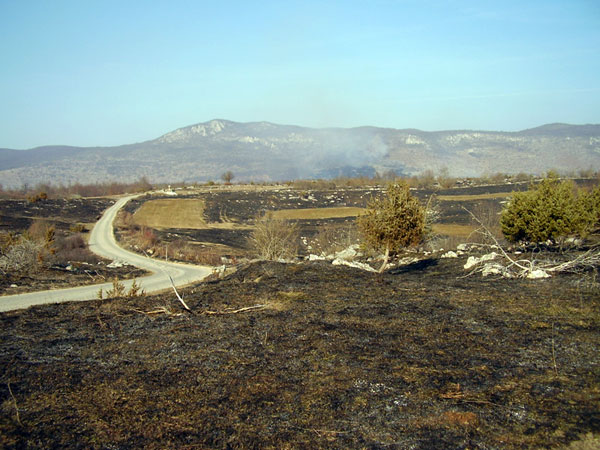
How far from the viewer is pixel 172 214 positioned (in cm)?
6188

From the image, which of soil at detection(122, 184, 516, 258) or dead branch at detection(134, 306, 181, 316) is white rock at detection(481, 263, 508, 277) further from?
soil at detection(122, 184, 516, 258)

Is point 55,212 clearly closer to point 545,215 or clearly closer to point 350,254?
point 350,254

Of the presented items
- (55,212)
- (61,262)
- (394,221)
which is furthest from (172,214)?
(394,221)

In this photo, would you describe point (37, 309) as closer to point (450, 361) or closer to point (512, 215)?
point (450, 361)

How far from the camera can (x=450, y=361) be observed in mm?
6906

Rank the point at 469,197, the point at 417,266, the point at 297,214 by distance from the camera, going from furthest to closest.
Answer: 1. the point at 469,197
2. the point at 297,214
3. the point at 417,266

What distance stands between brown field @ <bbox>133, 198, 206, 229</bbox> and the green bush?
4039 centimetres

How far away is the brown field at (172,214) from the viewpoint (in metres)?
55.2

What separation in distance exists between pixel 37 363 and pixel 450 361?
20.3ft

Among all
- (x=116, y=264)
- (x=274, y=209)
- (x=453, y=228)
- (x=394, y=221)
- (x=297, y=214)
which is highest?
(x=394, y=221)

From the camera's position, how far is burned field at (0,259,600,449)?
5.02 meters

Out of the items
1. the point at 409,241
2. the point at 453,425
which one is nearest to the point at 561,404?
the point at 453,425

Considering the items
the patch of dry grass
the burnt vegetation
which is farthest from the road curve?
the patch of dry grass

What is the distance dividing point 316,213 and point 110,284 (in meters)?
43.7
